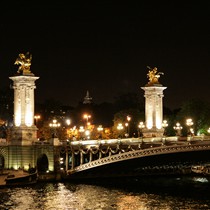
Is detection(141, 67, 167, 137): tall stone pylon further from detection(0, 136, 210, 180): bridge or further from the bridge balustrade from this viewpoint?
the bridge balustrade

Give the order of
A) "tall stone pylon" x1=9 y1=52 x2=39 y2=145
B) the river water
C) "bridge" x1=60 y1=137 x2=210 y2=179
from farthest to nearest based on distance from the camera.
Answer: "tall stone pylon" x1=9 y1=52 x2=39 y2=145, "bridge" x1=60 y1=137 x2=210 y2=179, the river water

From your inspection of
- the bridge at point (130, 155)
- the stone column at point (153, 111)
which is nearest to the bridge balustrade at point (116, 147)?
the bridge at point (130, 155)

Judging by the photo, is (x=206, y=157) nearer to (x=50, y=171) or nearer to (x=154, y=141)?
(x=154, y=141)

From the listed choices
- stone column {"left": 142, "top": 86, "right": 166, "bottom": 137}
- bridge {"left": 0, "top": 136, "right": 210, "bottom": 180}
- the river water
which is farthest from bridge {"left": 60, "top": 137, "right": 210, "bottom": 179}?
stone column {"left": 142, "top": 86, "right": 166, "bottom": 137}

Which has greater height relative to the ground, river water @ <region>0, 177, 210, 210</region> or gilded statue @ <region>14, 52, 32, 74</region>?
gilded statue @ <region>14, 52, 32, 74</region>

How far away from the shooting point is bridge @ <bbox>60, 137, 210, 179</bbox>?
6756 centimetres

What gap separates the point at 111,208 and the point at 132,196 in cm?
765

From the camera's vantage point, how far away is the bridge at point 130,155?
222 feet

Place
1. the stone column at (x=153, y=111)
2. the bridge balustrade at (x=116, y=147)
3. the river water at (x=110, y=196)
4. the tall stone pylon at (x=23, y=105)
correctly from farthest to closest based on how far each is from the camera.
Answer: the stone column at (x=153, y=111) < the tall stone pylon at (x=23, y=105) < the bridge balustrade at (x=116, y=147) < the river water at (x=110, y=196)

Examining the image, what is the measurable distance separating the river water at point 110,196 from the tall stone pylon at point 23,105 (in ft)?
35.3

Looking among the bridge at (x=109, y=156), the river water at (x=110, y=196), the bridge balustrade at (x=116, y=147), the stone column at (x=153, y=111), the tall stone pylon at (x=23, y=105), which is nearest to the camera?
the river water at (x=110, y=196)

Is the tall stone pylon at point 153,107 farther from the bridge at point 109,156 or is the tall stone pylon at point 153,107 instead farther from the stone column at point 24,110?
the stone column at point 24,110

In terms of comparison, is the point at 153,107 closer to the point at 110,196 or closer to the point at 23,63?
the point at 23,63

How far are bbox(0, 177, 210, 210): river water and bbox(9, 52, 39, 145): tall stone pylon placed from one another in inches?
424
